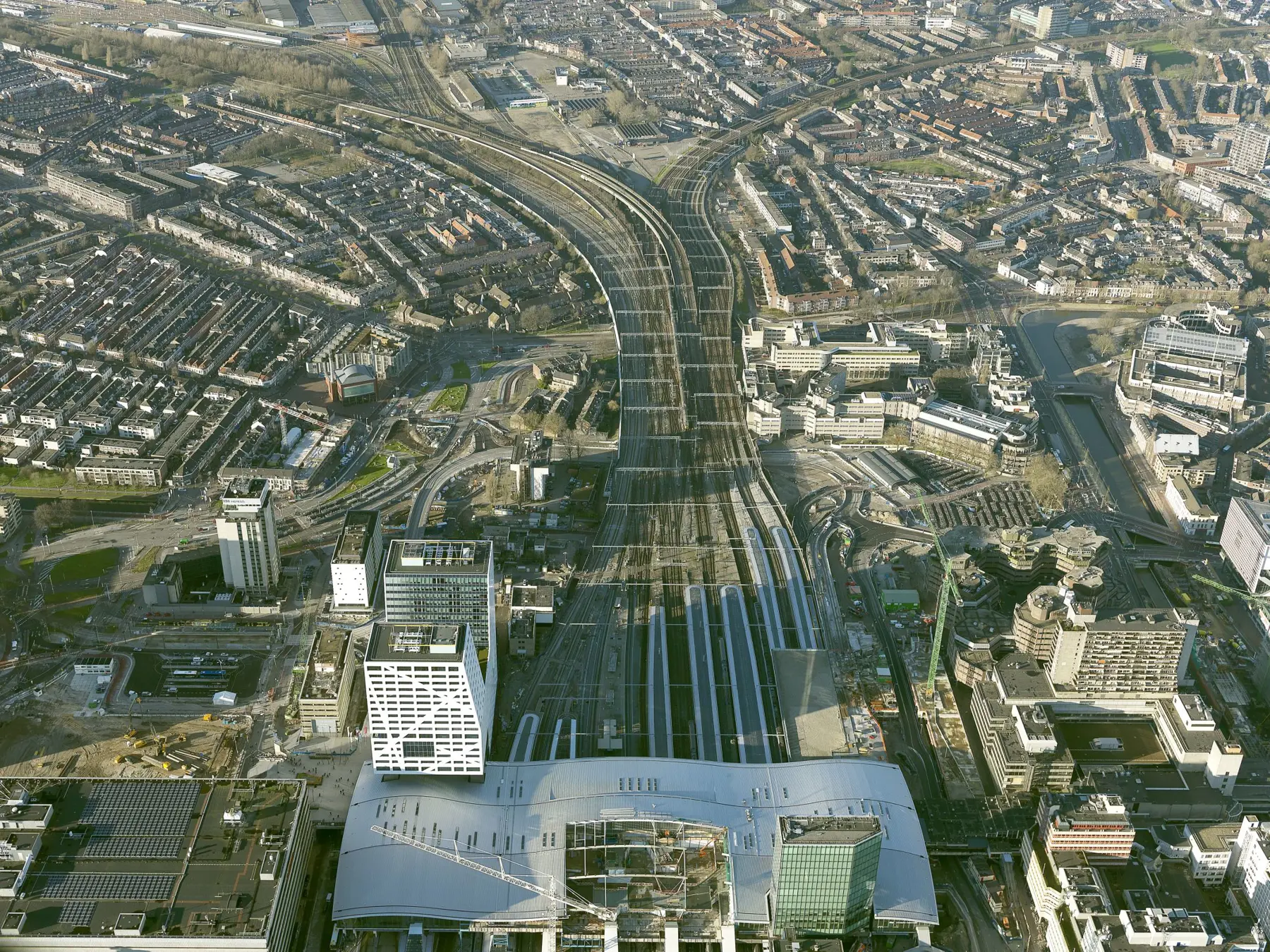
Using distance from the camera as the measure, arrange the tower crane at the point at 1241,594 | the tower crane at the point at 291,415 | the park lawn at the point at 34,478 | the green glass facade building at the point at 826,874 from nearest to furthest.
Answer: the green glass facade building at the point at 826,874, the tower crane at the point at 1241,594, the park lawn at the point at 34,478, the tower crane at the point at 291,415

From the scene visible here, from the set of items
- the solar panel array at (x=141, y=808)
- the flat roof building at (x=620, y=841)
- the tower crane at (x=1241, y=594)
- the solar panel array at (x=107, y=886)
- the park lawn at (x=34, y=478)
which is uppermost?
the solar panel array at (x=107, y=886)

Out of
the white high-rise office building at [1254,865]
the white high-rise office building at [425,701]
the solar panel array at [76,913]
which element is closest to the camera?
the solar panel array at [76,913]

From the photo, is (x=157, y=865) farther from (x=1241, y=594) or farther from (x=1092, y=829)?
(x=1241, y=594)

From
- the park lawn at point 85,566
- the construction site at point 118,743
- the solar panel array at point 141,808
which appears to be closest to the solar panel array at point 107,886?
the solar panel array at point 141,808

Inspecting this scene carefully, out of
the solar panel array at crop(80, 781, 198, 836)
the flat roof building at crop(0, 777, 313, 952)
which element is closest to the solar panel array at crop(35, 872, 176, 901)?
the flat roof building at crop(0, 777, 313, 952)

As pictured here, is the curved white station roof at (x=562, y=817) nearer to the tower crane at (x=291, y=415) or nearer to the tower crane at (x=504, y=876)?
the tower crane at (x=504, y=876)

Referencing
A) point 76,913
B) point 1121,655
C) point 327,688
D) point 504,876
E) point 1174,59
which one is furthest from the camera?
point 1174,59

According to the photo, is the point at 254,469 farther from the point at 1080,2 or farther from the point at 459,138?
the point at 1080,2

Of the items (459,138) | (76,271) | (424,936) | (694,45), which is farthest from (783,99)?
(424,936)

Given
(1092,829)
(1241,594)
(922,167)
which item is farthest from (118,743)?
(922,167)
